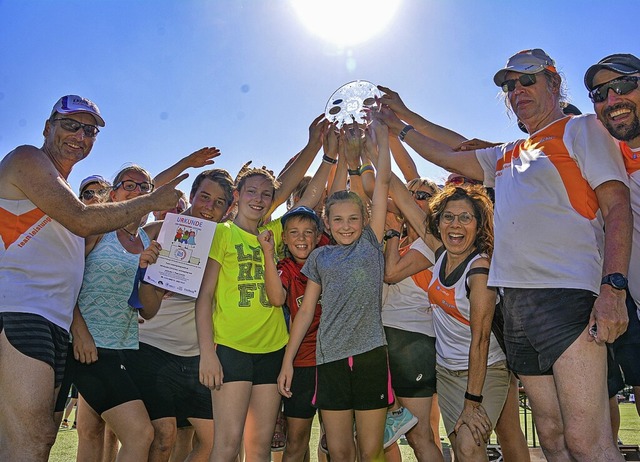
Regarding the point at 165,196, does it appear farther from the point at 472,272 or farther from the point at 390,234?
the point at 472,272

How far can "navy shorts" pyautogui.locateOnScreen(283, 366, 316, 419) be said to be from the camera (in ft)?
13.4

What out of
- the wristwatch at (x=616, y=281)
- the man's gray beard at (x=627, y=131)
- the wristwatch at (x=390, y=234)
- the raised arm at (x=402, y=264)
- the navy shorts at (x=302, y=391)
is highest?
the man's gray beard at (x=627, y=131)

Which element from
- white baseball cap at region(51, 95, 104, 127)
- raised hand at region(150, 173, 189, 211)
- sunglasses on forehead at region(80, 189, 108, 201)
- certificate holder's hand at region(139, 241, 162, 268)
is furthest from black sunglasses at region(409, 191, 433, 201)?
sunglasses on forehead at region(80, 189, 108, 201)

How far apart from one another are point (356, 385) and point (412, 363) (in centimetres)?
68

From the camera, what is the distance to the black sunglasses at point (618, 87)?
2.89 m

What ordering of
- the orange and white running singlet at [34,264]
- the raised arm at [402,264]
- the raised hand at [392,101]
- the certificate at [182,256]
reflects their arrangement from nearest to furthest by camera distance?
the orange and white running singlet at [34,264], the certificate at [182,256], the raised arm at [402,264], the raised hand at [392,101]

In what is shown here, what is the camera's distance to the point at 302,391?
13.4 feet

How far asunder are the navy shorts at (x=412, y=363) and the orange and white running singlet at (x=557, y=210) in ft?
4.15

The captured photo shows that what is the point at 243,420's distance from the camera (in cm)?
375

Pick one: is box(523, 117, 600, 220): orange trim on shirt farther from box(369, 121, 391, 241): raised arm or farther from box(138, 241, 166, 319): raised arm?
box(138, 241, 166, 319): raised arm

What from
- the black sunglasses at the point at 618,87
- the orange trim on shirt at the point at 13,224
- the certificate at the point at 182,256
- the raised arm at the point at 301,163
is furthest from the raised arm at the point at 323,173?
the black sunglasses at the point at 618,87

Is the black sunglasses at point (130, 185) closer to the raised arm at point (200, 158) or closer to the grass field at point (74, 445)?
the raised arm at point (200, 158)

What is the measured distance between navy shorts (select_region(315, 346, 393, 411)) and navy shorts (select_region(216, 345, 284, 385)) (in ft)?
1.42

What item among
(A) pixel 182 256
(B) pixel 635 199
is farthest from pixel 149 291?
(B) pixel 635 199
